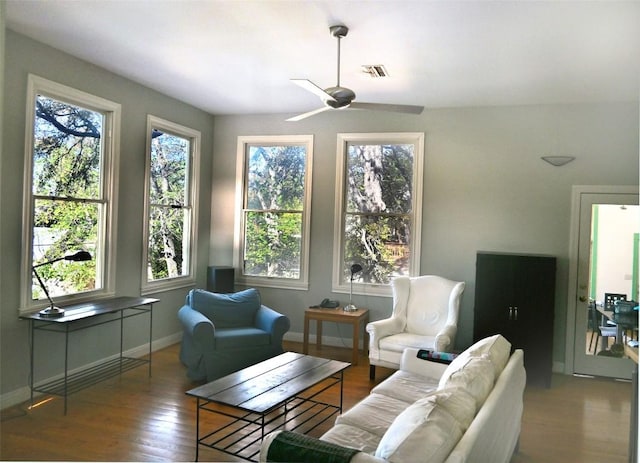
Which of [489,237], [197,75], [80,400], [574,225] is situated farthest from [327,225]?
[80,400]

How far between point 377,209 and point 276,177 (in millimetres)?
1382

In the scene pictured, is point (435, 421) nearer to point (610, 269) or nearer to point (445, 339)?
point (445, 339)

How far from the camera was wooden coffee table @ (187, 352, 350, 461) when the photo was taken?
2.88 m

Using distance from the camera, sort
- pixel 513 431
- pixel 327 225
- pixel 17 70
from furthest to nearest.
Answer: pixel 327 225, pixel 17 70, pixel 513 431

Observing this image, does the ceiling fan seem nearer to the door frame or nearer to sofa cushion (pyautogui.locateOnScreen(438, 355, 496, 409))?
sofa cushion (pyautogui.locateOnScreen(438, 355, 496, 409))

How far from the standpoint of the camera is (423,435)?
171 centimetres

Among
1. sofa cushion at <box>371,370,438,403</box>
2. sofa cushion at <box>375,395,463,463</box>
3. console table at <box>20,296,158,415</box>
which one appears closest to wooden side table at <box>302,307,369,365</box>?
sofa cushion at <box>371,370,438,403</box>

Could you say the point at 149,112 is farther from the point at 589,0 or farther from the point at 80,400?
the point at 589,0

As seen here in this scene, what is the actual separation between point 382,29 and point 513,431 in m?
2.76

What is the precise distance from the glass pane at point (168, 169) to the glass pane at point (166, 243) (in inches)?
5.4

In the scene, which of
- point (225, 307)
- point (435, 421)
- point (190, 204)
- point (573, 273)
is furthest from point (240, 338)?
point (573, 273)

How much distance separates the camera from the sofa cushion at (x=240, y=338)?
14.1 ft

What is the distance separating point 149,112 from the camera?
5133 millimetres

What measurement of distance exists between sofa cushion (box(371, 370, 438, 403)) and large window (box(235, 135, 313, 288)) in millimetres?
2686
